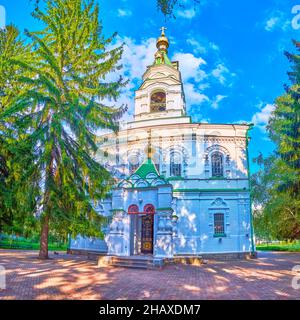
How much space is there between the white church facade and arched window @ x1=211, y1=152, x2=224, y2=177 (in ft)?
0.23

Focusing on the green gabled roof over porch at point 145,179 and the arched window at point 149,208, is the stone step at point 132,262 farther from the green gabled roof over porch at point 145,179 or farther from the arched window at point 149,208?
the green gabled roof over porch at point 145,179

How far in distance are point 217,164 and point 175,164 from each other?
10.1ft

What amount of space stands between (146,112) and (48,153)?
10.9 metres

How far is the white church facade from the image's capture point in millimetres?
15148

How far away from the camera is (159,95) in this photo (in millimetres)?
22625

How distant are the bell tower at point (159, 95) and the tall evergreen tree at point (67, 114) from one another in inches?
249

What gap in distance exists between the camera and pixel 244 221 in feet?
57.4

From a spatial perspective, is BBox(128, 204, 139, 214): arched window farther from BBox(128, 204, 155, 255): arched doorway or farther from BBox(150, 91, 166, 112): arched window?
BBox(150, 91, 166, 112): arched window

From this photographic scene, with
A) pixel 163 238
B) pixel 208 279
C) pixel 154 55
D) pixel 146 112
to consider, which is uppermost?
pixel 154 55

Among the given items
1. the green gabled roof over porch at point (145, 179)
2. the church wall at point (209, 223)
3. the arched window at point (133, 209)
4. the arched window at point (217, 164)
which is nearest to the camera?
the green gabled roof over porch at point (145, 179)

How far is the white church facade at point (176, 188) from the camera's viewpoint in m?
15.1

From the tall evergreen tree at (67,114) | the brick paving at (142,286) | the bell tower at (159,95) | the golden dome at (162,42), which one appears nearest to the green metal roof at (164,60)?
the bell tower at (159,95)

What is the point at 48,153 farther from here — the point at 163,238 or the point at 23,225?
the point at 163,238
